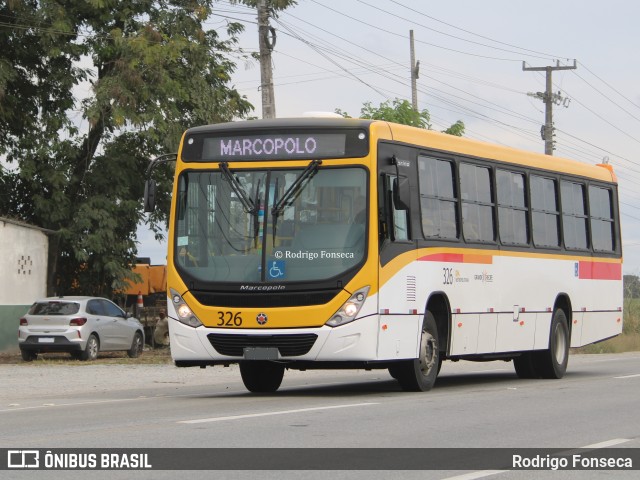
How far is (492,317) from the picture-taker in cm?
2069

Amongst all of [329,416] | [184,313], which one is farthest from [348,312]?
[329,416]

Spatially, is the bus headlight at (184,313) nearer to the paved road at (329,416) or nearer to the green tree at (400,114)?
the paved road at (329,416)

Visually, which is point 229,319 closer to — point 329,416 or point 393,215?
point 393,215

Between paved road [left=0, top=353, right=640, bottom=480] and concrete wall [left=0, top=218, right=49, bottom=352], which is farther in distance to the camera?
concrete wall [left=0, top=218, right=49, bottom=352]

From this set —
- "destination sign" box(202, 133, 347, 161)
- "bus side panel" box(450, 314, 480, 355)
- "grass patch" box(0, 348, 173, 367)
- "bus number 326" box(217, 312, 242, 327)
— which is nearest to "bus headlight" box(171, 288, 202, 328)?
"bus number 326" box(217, 312, 242, 327)

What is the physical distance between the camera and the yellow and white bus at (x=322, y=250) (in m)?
17.1

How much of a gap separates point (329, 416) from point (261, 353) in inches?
107

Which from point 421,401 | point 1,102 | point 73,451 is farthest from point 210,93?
point 73,451

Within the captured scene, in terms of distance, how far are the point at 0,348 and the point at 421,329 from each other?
20.3m

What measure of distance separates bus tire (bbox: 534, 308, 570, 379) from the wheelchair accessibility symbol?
7129 mm

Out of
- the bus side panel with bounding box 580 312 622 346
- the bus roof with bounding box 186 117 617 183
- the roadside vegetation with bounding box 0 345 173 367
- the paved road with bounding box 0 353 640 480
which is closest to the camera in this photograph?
the paved road with bounding box 0 353 640 480

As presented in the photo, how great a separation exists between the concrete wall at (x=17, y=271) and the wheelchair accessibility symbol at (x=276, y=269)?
773 inches

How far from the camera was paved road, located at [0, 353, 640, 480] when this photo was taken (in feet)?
39.2

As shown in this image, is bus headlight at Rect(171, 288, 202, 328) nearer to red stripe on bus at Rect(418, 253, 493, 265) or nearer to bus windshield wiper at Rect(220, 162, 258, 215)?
bus windshield wiper at Rect(220, 162, 258, 215)
